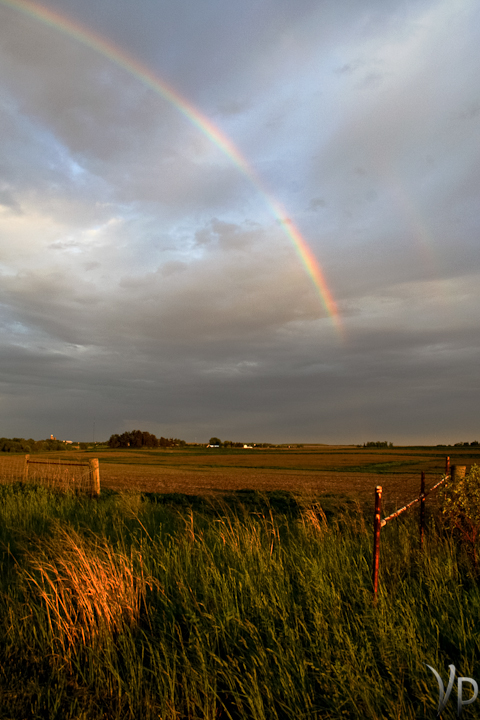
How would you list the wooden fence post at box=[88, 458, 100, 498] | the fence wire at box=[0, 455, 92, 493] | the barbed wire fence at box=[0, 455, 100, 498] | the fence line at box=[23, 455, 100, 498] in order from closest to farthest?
the wooden fence post at box=[88, 458, 100, 498] → the fence line at box=[23, 455, 100, 498] → the barbed wire fence at box=[0, 455, 100, 498] → the fence wire at box=[0, 455, 92, 493]

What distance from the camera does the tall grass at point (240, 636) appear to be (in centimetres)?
370

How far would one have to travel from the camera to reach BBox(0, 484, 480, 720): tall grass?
370 cm

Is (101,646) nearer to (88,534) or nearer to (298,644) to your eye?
(298,644)

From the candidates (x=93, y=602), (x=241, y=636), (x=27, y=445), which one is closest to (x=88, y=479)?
(x=93, y=602)

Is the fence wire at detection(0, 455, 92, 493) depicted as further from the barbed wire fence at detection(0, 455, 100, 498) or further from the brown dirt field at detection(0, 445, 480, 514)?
the brown dirt field at detection(0, 445, 480, 514)

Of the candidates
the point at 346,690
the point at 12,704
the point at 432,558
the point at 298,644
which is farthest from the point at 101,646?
the point at 432,558

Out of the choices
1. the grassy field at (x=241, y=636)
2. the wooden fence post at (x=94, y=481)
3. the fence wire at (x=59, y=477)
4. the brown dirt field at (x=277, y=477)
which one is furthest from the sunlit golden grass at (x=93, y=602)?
the fence wire at (x=59, y=477)

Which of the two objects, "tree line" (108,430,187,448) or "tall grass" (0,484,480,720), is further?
"tree line" (108,430,187,448)

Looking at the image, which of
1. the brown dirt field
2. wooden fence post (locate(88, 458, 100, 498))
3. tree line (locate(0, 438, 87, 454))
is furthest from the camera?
tree line (locate(0, 438, 87, 454))

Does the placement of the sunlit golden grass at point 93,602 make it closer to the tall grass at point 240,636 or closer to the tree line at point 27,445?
the tall grass at point 240,636

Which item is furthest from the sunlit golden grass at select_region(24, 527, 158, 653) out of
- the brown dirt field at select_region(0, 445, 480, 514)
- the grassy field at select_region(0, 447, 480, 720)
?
the brown dirt field at select_region(0, 445, 480, 514)

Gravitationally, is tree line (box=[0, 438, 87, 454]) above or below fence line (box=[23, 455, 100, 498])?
below

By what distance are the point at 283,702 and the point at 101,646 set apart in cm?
183

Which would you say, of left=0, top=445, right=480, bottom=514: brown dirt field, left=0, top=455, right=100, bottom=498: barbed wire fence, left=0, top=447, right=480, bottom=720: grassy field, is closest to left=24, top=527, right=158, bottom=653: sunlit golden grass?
left=0, top=447, right=480, bottom=720: grassy field
